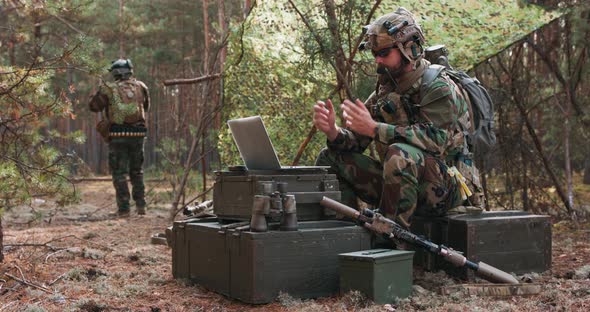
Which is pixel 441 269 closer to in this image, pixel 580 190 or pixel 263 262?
pixel 263 262

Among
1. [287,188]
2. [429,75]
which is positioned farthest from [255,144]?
[429,75]

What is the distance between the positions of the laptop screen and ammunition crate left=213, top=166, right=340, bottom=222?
0.07m

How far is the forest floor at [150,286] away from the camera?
11.4 ft

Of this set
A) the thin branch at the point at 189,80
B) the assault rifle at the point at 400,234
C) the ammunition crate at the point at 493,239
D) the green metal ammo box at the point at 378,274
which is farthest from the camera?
the thin branch at the point at 189,80

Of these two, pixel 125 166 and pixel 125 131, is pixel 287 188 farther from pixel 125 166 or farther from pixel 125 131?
pixel 125 166

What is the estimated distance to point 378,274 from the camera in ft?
11.3

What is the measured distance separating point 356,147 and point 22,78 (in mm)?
2408

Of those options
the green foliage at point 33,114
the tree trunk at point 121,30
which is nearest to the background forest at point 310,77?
the green foliage at point 33,114

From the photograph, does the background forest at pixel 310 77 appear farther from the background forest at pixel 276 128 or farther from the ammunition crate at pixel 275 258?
the ammunition crate at pixel 275 258

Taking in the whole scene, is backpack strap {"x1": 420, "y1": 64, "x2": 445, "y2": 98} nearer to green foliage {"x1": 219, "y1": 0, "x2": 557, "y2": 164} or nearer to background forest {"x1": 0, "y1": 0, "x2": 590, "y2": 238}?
background forest {"x1": 0, "y1": 0, "x2": 590, "y2": 238}

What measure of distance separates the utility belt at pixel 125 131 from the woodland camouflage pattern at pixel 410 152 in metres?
5.25

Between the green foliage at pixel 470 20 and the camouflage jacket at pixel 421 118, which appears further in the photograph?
the green foliage at pixel 470 20

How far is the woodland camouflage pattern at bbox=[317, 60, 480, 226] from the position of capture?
4.03 meters

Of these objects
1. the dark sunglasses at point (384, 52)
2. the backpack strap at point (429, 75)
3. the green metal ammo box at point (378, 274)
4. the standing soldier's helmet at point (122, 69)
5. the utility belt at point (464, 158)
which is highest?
the standing soldier's helmet at point (122, 69)
